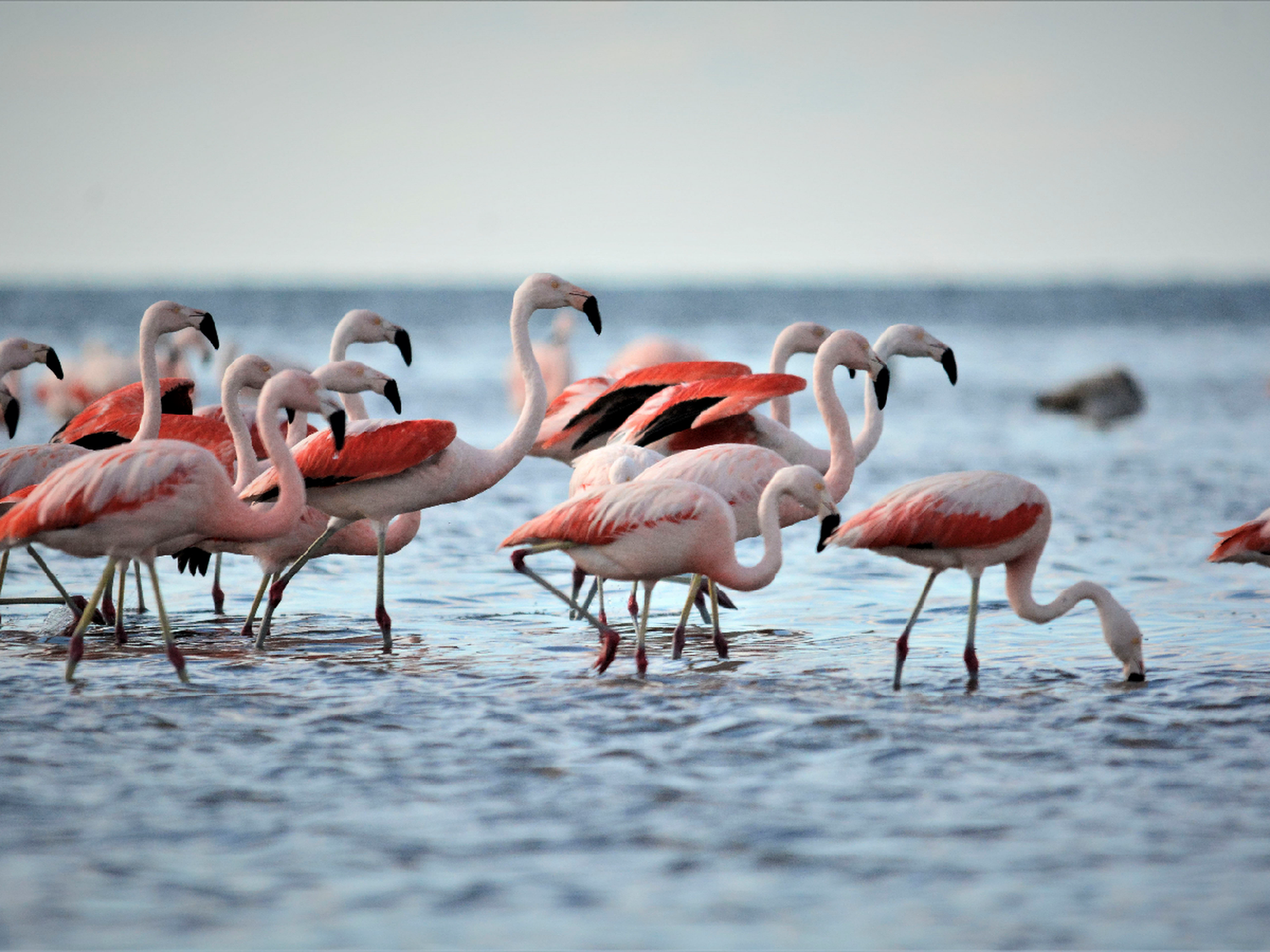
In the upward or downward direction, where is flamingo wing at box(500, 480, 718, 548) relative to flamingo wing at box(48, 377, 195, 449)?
downward

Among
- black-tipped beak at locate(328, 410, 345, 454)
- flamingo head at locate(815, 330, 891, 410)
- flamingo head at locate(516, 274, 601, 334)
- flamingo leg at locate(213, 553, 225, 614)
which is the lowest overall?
flamingo leg at locate(213, 553, 225, 614)

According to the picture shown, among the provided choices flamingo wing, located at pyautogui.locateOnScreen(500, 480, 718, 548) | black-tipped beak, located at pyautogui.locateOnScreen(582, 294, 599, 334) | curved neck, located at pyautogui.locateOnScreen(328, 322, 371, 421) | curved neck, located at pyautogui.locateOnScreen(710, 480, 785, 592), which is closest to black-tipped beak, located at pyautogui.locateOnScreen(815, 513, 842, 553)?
curved neck, located at pyautogui.locateOnScreen(710, 480, 785, 592)

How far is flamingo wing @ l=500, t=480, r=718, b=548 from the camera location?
5203mm

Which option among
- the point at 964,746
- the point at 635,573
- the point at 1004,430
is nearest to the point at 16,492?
the point at 635,573

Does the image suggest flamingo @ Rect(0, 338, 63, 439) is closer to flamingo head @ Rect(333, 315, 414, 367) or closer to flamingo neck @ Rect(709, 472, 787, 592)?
flamingo head @ Rect(333, 315, 414, 367)

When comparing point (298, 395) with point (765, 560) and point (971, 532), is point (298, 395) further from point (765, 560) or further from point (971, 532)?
point (971, 532)

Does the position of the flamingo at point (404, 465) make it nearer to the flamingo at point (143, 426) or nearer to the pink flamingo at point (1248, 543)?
the flamingo at point (143, 426)

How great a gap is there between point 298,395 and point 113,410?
1969mm

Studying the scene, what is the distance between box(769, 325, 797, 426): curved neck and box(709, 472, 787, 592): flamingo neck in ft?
5.88

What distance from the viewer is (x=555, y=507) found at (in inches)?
241

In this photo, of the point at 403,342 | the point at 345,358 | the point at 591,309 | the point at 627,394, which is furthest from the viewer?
the point at 627,394

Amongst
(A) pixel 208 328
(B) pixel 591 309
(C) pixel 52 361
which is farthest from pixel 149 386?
(B) pixel 591 309

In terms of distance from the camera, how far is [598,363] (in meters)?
26.5

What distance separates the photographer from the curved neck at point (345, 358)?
6504mm
